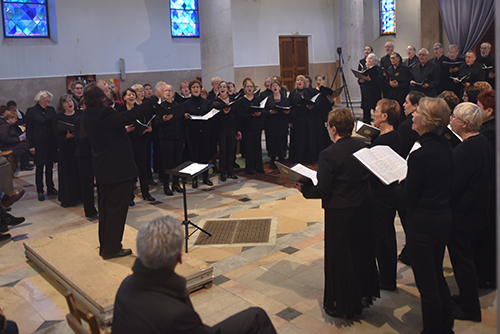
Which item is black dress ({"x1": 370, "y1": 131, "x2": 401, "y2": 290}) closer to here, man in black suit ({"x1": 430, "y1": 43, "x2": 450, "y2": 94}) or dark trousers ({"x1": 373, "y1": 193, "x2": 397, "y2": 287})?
dark trousers ({"x1": 373, "y1": 193, "x2": 397, "y2": 287})

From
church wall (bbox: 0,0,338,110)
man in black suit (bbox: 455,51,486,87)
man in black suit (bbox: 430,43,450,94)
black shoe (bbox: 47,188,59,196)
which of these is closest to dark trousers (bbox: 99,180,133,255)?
black shoe (bbox: 47,188,59,196)

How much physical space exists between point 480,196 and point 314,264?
172cm

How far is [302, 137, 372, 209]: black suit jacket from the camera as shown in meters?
3.21

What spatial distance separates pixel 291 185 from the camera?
7.55 meters

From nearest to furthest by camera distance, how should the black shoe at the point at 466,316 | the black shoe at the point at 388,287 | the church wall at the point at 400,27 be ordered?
1. the black shoe at the point at 466,316
2. the black shoe at the point at 388,287
3. the church wall at the point at 400,27

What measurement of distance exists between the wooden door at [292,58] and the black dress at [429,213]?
14.7m

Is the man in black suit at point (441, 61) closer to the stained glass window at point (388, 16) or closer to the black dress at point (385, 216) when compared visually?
the black dress at point (385, 216)

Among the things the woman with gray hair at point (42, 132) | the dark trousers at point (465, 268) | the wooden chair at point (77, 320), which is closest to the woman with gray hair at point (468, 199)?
the dark trousers at point (465, 268)

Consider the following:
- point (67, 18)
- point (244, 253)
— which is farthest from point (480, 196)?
point (67, 18)

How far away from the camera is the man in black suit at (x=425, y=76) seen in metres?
9.52

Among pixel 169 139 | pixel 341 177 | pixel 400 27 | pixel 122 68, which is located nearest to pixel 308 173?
pixel 341 177

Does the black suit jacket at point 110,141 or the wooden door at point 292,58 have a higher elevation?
the wooden door at point 292,58

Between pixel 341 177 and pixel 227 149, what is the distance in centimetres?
506

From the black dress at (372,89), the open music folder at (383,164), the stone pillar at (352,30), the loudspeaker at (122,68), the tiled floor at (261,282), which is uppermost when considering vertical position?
the stone pillar at (352,30)
